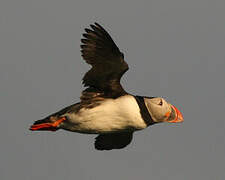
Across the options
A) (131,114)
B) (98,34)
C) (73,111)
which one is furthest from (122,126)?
(98,34)

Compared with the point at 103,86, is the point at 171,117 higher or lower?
lower

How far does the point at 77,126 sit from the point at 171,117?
84.9 inches

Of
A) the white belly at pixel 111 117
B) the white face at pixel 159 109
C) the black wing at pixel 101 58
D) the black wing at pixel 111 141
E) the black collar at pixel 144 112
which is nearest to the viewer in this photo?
the black wing at pixel 101 58

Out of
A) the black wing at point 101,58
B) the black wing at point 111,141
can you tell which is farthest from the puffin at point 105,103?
the black wing at point 111,141

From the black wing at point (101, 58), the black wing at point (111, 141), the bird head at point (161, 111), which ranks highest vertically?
the black wing at point (101, 58)

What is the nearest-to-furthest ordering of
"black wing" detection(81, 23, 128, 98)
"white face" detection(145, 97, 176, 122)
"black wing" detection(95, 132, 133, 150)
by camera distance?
"black wing" detection(81, 23, 128, 98), "white face" detection(145, 97, 176, 122), "black wing" detection(95, 132, 133, 150)

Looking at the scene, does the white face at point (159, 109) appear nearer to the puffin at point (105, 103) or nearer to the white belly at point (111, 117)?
the puffin at point (105, 103)

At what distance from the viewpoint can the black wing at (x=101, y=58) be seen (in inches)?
454

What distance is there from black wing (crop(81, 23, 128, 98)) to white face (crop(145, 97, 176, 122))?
705mm

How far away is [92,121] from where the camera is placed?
1184 centimetres

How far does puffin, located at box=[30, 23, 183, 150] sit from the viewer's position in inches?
458

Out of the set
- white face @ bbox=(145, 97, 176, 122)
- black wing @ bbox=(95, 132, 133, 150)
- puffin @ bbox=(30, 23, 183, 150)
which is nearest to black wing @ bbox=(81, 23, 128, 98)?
puffin @ bbox=(30, 23, 183, 150)

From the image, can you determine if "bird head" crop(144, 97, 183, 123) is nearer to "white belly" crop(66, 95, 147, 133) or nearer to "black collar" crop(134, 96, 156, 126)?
"black collar" crop(134, 96, 156, 126)

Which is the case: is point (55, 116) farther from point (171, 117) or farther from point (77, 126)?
point (171, 117)
